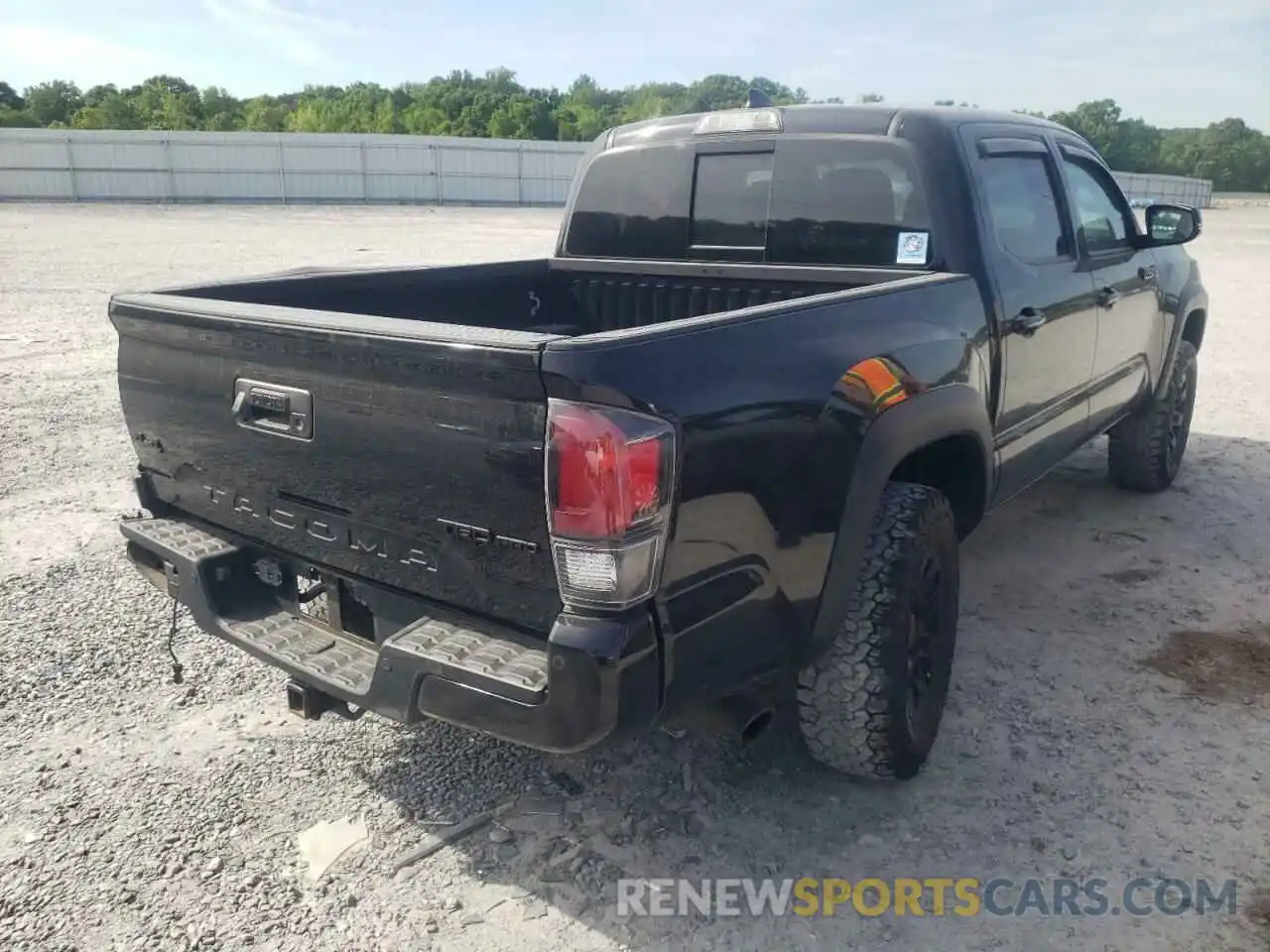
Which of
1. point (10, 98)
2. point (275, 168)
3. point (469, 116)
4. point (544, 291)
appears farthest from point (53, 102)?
point (544, 291)

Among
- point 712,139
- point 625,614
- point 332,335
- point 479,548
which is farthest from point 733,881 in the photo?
point 712,139

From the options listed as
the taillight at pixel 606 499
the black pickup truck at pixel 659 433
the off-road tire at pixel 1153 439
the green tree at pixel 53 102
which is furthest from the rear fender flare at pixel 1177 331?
the green tree at pixel 53 102

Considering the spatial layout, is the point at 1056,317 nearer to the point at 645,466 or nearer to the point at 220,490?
the point at 645,466

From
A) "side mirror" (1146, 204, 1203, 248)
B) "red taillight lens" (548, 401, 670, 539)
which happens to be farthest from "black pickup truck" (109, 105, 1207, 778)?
"side mirror" (1146, 204, 1203, 248)

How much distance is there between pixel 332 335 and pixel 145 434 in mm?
1041

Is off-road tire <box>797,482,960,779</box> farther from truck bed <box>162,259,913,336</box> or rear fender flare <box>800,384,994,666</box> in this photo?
truck bed <box>162,259,913,336</box>

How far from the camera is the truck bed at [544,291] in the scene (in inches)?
138

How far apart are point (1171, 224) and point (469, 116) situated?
6602cm

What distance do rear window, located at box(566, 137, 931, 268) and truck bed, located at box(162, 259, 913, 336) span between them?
0.11 meters

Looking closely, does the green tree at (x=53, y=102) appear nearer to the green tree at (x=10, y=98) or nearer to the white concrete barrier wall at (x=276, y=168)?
the green tree at (x=10, y=98)

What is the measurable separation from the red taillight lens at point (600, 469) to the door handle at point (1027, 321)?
1.91m

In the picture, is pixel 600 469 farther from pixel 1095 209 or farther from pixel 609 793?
pixel 1095 209

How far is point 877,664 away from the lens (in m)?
2.76

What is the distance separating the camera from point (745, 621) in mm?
2369
